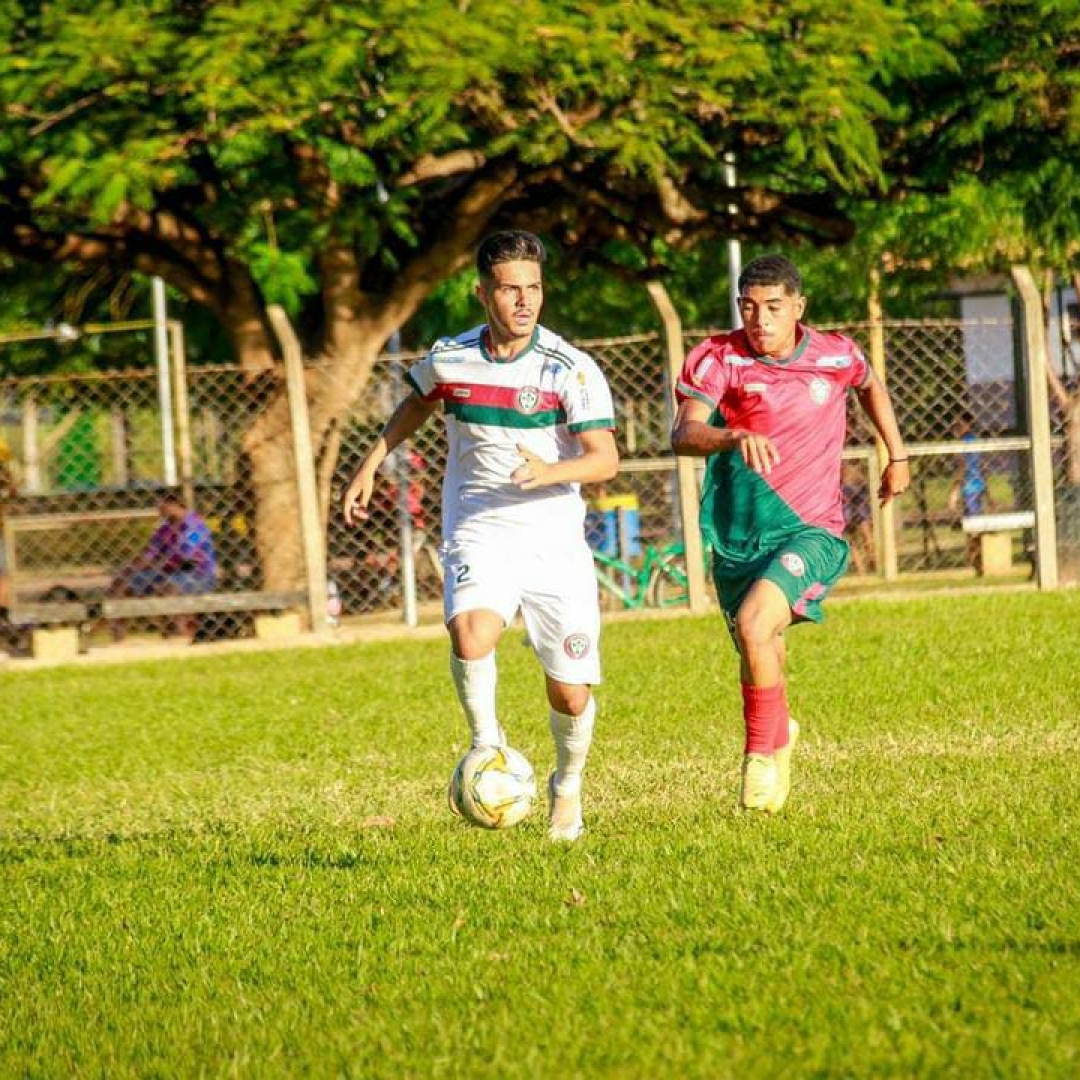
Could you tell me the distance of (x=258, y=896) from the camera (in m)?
6.98

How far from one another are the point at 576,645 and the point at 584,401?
852mm

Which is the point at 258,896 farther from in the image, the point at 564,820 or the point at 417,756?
the point at 417,756

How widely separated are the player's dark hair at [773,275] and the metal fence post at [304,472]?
9.32 m

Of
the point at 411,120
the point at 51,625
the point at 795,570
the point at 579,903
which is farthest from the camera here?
the point at 51,625

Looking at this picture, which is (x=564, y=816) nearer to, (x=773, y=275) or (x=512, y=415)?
(x=512, y=415)

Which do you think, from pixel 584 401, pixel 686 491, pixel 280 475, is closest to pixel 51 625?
pixel 280 475

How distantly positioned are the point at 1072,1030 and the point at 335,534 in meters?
14.9

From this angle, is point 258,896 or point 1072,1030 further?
point 258,896

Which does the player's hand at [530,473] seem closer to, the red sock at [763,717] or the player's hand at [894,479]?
the red sock at [763,717]

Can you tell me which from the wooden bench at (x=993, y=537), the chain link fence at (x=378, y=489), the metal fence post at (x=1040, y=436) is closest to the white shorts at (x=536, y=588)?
the chain link fence at (x=378, y=489)

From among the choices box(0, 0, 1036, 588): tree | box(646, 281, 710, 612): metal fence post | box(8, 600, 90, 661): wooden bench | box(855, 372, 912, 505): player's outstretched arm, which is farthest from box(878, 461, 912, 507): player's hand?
box(8, 600, 90, 661): wooden bench

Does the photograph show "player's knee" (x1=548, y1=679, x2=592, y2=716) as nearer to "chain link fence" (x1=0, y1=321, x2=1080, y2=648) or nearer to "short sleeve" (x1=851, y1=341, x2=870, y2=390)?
"short sleeve" (x1=851, y1=341, x2=870, y2=390)

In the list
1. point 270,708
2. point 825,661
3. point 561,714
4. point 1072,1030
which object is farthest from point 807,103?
point 1072,1030

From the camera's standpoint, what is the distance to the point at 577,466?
7.18m
